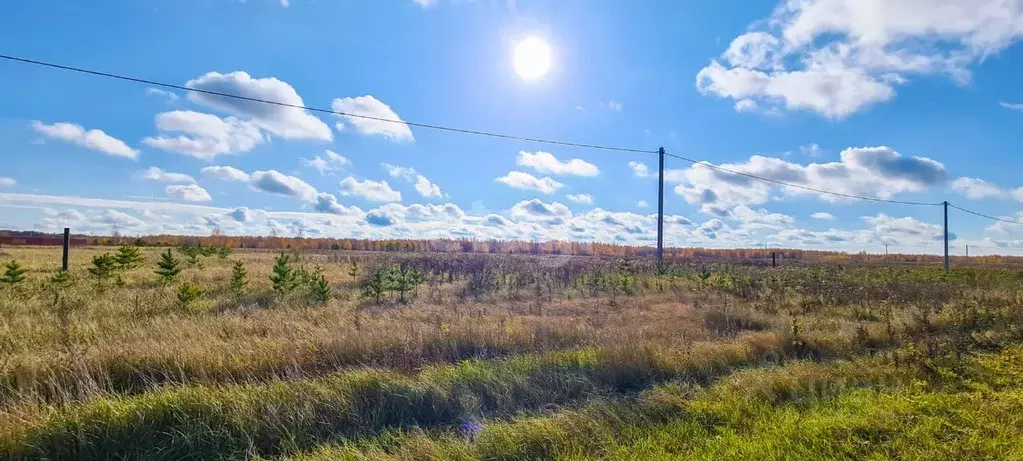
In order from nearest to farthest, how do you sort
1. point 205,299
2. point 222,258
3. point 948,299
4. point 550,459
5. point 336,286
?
1. point 550,459
2. point 205,299
3. point 948,299
4. point 336,286
5. point 222,258

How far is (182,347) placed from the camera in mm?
6406

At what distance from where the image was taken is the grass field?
4.30 metres

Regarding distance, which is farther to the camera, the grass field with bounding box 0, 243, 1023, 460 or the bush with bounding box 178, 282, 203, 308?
the bush with bounding box 178, 282, 203, 308

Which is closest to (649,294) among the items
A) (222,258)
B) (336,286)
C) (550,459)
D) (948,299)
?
(948,299)

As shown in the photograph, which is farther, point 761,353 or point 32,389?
point 761,353

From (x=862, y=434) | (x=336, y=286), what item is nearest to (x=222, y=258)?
(x=336, y=286)

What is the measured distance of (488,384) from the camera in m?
5.71

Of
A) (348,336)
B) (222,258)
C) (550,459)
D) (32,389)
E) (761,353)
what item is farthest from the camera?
(222,258)

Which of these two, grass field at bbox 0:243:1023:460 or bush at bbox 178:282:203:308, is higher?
bush at bbox 178:282:203:308

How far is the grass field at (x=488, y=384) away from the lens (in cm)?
430

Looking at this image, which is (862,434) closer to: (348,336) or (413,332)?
(413,332)

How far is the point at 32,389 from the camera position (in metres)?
5.09

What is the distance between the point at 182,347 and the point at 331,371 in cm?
203

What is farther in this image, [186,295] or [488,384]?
[186,295]
